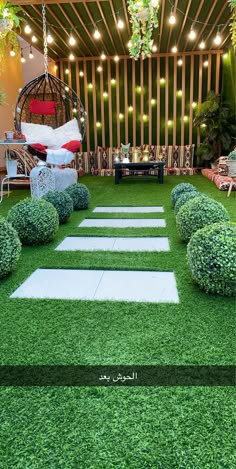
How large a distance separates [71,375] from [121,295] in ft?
2.94

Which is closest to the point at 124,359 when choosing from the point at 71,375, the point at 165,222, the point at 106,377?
the point at 106,377

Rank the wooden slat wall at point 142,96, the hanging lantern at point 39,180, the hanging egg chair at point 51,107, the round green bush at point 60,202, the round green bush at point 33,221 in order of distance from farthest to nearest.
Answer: the wooden slat wall at point 142,96 → the hanging egg chair at point 51,107 → the hanging lantern at point 39,180 → the round green bush at point 60,202 → the round green bush at point 33,221

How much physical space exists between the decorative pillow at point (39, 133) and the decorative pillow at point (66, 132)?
0.10m

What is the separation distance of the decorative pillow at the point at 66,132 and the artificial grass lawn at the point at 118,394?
5.72 m

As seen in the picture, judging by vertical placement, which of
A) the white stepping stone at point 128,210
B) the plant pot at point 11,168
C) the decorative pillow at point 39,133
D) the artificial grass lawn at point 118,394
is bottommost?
the artificial grass lawn at point 118,394

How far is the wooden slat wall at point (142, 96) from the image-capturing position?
10328 millimetres

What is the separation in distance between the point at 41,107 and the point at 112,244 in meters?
5.79

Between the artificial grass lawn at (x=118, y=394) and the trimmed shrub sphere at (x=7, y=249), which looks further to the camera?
the trimmed shrub sphere at (x=7, y=249)

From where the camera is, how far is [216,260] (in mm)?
2258

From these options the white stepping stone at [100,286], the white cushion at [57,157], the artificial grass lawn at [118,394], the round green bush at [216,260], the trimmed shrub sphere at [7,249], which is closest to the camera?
the artificial grass lawn at [118,394]

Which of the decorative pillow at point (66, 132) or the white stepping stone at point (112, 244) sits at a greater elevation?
the decorative pillow at point (66, 132)

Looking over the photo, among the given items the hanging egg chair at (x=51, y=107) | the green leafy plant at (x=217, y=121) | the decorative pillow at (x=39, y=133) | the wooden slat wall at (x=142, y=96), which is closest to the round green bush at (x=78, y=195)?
the hanging egg chair at (x=51, y=107)

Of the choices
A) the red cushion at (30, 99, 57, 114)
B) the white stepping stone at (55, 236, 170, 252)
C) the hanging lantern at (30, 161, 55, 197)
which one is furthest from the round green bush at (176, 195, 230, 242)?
the red cushion at (30, 99, 57, 114)

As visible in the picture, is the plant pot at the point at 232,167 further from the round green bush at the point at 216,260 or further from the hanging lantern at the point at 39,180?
the round green bush at the point at 216,260
